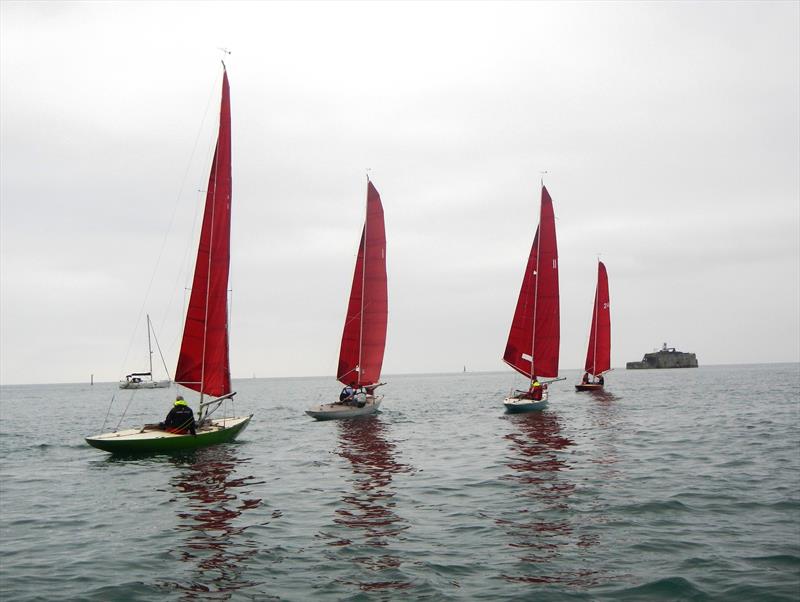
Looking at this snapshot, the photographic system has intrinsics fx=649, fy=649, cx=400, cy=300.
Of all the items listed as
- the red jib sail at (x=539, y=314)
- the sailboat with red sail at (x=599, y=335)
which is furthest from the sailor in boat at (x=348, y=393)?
the sailboat with red sail at (x=599, y=335)

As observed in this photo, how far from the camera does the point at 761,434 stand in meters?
28.6

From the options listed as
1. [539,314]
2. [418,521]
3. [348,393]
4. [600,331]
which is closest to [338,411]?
[348,393]

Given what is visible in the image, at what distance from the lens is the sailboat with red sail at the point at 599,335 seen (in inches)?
2665

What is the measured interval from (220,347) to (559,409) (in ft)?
91.9

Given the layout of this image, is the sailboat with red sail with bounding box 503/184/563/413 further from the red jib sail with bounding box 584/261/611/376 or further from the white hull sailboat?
the red jib sail with bounding box 584/261/611/376

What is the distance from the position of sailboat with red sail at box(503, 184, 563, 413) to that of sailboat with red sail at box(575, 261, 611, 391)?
2101 centimetres

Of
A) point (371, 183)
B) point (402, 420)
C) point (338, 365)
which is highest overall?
point (371, 183)

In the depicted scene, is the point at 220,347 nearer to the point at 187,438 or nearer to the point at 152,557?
the point at 187,438

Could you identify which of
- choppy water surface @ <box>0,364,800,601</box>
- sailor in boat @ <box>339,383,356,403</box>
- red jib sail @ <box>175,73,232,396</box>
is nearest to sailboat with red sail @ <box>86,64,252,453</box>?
red jib sail @ <box>175,73,232,396</box>

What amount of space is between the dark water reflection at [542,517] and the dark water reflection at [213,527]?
15.6 feet

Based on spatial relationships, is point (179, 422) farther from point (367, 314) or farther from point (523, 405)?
point (523, 405)

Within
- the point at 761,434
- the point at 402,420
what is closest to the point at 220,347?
the point at 402,420

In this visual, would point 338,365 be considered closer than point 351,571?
No

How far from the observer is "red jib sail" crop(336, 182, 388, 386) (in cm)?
4309
